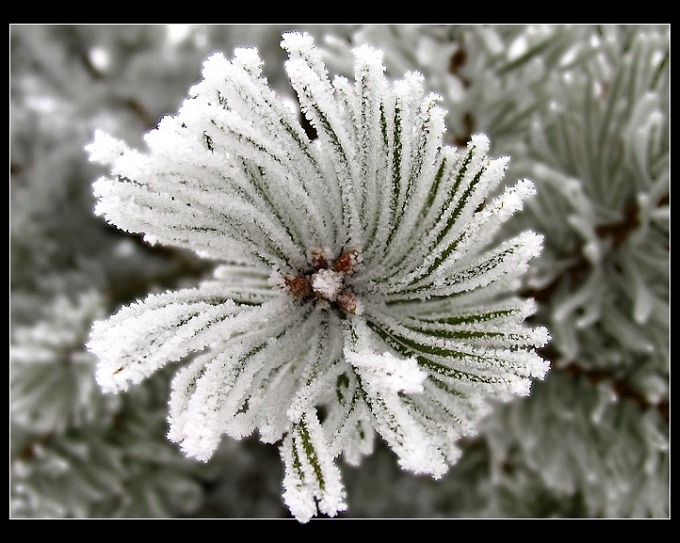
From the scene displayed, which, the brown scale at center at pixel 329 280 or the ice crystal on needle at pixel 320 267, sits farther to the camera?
the brown scale at center at pixel 329 280

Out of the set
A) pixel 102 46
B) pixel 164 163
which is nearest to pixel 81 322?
pixel 102 46

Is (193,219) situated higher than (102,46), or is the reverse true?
(102,46)

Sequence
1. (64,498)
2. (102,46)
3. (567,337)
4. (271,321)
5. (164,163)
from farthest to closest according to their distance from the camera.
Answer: (102,46)
(64,498)
(567,337)
(271,321)
(164,163)

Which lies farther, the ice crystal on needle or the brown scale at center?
the brown scale at center

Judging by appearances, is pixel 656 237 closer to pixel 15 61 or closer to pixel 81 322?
pixel 81 322
